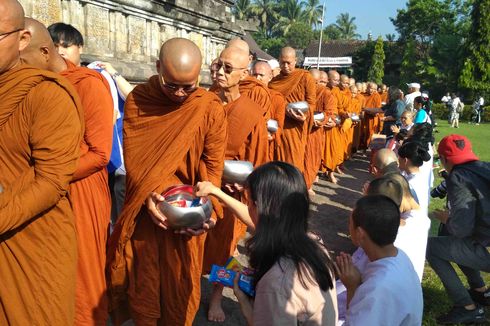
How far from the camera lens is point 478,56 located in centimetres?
3238

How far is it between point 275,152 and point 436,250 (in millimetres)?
2539

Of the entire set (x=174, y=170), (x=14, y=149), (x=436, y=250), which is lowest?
(x=436, y=250)

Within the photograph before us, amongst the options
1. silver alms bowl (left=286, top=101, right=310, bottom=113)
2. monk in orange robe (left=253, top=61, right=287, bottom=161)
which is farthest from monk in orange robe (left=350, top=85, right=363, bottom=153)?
monk in orange robe (left=253, top=61, right=287, bottom=161)

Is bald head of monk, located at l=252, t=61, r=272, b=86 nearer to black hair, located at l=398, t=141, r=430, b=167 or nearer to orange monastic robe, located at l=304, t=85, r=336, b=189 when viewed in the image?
black hair, located at l=398, t=141, r=430, b=167

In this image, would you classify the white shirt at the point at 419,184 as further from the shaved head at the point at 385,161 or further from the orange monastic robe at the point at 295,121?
the orange monastic robe at the point at 295,121

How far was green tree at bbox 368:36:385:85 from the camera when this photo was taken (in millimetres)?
41438

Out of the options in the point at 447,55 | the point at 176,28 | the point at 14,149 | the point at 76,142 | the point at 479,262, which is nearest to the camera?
the point at 14,149

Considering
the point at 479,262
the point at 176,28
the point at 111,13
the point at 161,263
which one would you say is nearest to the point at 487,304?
the point at 479,262

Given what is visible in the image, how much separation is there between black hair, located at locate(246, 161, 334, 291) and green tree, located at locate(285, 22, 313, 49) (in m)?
74.9

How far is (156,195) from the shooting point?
7.93 feet

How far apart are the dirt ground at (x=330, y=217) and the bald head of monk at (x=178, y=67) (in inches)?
73.9

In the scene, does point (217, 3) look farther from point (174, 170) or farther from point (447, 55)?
point (447, 55)

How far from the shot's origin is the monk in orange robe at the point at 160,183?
253 cm

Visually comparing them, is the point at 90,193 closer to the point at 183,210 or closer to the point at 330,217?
the point at 183,210
